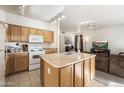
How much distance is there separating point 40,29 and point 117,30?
136 inches

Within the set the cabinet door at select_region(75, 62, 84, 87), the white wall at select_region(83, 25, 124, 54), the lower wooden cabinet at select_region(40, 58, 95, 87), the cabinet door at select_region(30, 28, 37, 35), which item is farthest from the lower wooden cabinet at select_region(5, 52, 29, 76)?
the white wall at select_region(83, 25, 124, 54)

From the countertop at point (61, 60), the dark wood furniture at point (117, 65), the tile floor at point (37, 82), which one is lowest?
the tile floor at point (37, 82)

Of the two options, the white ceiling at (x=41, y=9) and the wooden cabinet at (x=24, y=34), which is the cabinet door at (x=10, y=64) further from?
the white ceiling at (x=41, y=9)

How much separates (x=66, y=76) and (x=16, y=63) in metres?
2.44

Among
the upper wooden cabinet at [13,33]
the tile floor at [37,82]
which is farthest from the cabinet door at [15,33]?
the tile floor at [37,82]

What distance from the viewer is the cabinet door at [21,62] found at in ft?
11.6

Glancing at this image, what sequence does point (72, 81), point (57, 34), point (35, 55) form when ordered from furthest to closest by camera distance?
1. point (57, 34)
2. point (35, 55)
3. point (72, 81)

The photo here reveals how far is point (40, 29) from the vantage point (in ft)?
14.7

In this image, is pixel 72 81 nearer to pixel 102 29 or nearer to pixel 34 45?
pixel 34 45

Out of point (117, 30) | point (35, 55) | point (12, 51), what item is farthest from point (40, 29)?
point (117, 30)

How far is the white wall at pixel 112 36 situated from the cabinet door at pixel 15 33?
4062mm

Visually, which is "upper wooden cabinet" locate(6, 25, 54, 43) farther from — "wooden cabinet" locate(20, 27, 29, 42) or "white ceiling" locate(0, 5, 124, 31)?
"white ceiling" locate(0, 5, 124, 31)

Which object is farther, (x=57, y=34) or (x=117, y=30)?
(x=57, y=34)
